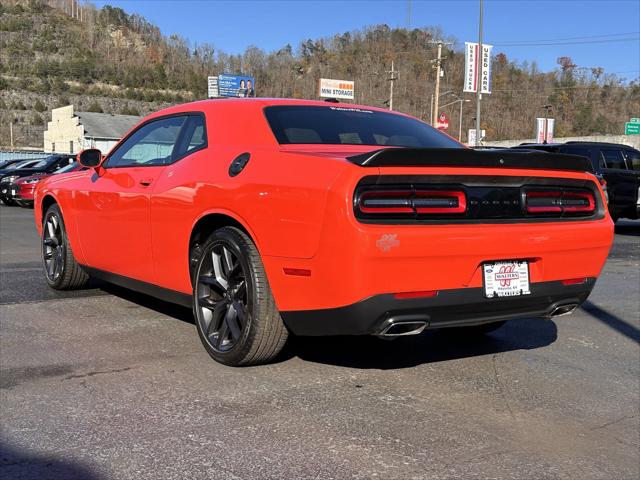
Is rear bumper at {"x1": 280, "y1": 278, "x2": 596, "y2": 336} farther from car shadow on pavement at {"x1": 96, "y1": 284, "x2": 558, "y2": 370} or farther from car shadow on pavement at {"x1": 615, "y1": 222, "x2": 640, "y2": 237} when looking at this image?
car shadow on pavement at {"x1": 615, "y1": 222, "x2": 640, "y2": 237}

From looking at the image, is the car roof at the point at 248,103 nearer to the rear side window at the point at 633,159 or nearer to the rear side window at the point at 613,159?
the rear side window at the point at 613,159

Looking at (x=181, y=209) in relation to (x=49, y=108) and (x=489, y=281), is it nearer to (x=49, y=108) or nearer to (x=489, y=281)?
(x=489, y=281)

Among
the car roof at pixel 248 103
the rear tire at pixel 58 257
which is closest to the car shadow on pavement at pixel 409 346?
the rear tire at pixel 58 257

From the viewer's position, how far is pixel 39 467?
2.63 metres

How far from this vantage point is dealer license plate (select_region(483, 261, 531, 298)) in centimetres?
343

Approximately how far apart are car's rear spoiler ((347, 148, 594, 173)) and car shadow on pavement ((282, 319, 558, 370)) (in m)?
1.45

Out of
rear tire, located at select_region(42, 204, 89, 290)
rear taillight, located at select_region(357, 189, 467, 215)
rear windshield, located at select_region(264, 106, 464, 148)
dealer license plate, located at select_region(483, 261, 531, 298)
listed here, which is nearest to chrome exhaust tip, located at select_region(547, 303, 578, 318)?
dealer license plate, located at select_region(483, 261, 531, 298)

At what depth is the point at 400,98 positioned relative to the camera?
108500 mm

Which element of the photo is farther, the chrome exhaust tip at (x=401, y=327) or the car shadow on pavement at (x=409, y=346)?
the car shadow on pavement at (x=409, y=346)

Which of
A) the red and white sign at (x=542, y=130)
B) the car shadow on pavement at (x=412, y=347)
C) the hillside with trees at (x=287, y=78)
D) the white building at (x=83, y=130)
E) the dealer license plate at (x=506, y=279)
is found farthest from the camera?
the hillside with trees at (x=287, y=78)

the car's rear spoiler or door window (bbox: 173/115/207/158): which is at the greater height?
door window (bbox: 173/115/207/158)

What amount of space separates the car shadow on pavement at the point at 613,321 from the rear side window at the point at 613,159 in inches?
357

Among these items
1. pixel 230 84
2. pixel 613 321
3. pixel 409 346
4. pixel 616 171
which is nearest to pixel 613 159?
pixel 616 171

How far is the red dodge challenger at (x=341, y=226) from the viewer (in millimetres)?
3123
